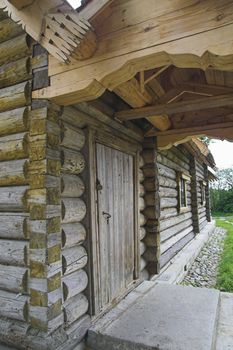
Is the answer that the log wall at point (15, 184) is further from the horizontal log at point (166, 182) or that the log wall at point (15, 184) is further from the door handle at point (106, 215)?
the horizontal log at point (166, 182)

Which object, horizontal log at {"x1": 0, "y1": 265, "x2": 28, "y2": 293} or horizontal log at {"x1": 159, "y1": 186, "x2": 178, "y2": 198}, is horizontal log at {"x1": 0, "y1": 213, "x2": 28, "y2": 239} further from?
horizontal log at {"x1": 159, "y1": 186, "x2": 178, "y2": 198}

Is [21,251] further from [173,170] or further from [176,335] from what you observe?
[173,170]

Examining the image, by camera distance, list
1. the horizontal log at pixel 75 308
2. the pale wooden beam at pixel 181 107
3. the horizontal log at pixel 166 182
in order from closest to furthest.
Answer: the horizontal log at pixel 75 308 < the pale wooden beam at pixel 181 107 < the horizontal log at pixel 166 182

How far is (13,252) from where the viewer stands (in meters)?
2.35

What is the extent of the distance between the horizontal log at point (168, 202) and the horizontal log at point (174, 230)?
497mm

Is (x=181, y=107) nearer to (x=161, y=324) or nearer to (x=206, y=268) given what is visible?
(x=161, y=324)

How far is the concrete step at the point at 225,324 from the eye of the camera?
2.42 m

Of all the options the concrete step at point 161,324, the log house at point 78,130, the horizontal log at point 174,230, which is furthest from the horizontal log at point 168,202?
the concrete step at point 161,324

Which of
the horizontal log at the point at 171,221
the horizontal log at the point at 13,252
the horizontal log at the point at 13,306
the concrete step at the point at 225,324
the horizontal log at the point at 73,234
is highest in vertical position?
the horizontal log at the point at 73,234

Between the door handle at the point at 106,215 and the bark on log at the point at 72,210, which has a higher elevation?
the bark on log at the point at 72,210

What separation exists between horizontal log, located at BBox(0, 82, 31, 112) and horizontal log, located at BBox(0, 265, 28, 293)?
1.39m

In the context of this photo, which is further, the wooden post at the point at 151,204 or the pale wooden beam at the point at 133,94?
the wooden post at the point at 151,204

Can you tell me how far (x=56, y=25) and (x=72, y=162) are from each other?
1117 mm

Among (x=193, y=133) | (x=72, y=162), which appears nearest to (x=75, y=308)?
(x=72, y=162)
